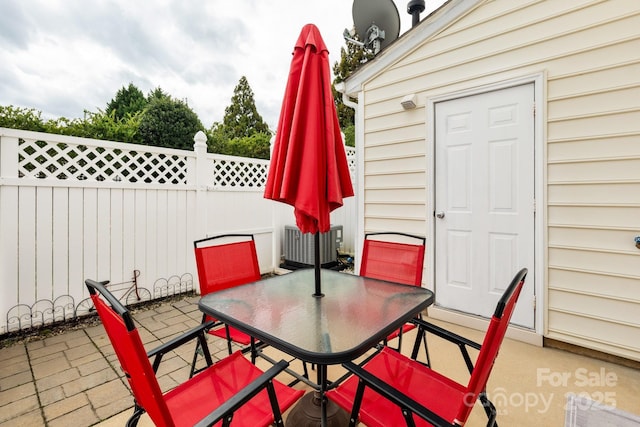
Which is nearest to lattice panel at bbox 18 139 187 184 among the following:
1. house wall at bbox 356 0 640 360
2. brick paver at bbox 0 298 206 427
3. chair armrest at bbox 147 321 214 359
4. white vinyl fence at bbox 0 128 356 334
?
white vinyl fence at bbox 0 128 356 334

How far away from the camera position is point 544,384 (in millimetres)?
2064

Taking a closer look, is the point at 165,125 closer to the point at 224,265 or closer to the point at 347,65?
the point at 224,265

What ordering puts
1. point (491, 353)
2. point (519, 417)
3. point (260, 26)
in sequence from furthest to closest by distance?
point (260, 26)
point (519, 417)
point (491, 353)

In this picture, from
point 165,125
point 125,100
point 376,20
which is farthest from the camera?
point 125,100

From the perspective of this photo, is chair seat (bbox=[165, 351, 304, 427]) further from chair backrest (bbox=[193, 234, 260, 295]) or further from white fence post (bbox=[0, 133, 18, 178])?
white fence post (bbox=[0, 133, 18, 178])

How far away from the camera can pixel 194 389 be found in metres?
1.34

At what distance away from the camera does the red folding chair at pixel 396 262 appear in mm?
2047

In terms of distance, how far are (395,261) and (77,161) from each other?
3.45 m

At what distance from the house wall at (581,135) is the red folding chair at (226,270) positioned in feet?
8.27

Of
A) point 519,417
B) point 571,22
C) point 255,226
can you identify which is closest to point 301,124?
point 519,417

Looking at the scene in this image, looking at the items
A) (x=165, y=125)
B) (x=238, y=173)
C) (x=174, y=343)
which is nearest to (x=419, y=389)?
(x=174, y=343)

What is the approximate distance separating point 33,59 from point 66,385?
22.0 ft

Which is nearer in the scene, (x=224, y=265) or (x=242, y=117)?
(x=224, y=265)

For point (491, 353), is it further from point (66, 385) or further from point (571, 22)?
point (571, 22)
